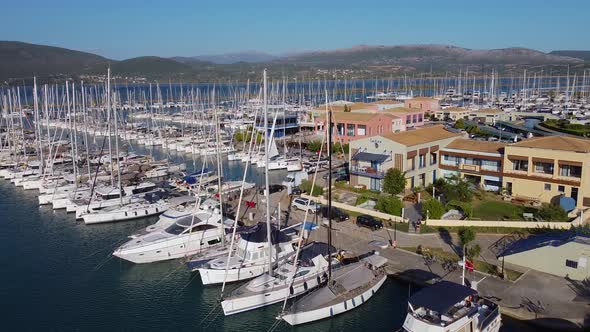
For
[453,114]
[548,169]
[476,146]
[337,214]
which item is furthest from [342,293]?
[453,114]

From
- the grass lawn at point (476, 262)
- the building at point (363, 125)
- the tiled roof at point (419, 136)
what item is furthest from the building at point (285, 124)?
the grass lawn at point (476, 262)

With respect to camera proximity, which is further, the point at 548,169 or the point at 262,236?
the point at 548,169

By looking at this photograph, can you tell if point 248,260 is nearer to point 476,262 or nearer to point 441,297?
point 441,297

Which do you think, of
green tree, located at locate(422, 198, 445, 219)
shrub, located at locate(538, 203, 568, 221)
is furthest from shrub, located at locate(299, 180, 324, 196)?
shrub, located at locate(538, 203, 568, 221)

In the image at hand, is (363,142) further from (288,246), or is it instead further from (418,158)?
(288,246)

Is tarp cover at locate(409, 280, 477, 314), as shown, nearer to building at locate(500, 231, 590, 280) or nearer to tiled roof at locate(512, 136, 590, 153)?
building at locate(500, 231, 590, 280)
